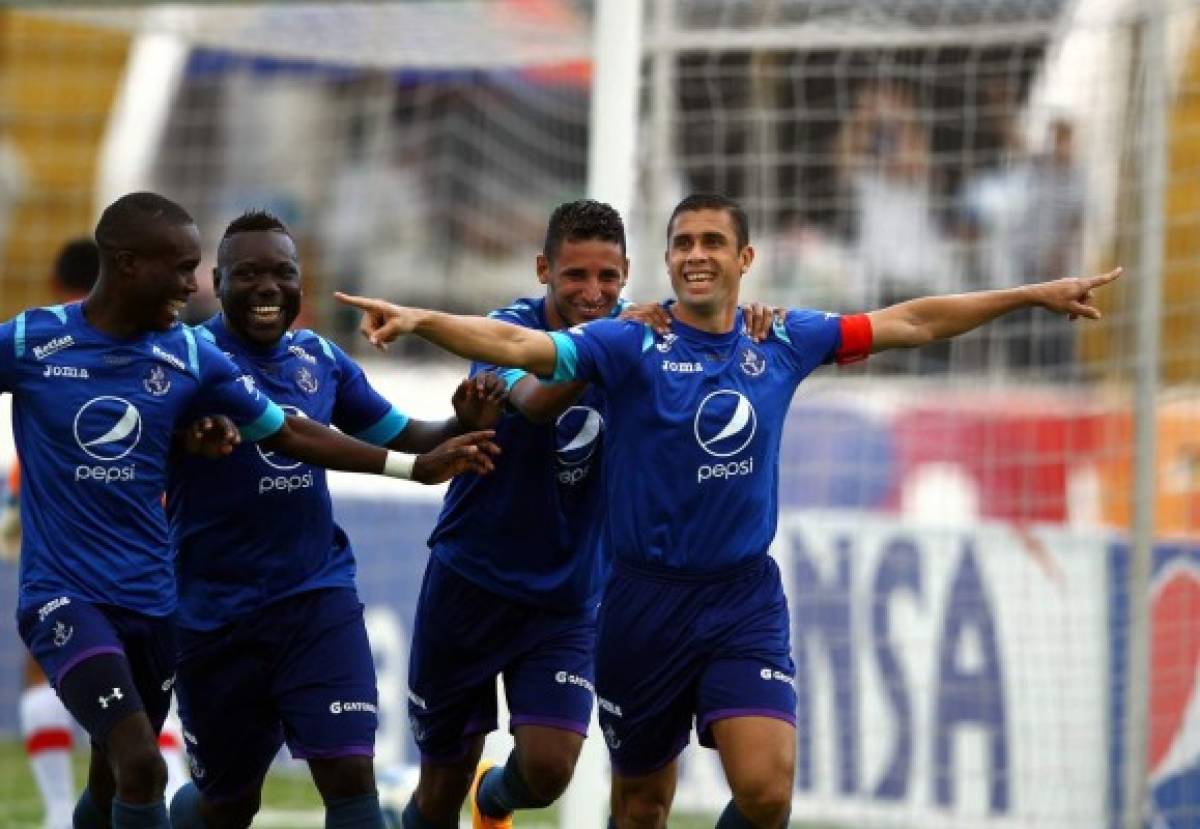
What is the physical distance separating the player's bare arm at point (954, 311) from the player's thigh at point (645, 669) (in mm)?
1064

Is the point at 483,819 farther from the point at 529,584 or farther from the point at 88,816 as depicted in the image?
the point at 88,816

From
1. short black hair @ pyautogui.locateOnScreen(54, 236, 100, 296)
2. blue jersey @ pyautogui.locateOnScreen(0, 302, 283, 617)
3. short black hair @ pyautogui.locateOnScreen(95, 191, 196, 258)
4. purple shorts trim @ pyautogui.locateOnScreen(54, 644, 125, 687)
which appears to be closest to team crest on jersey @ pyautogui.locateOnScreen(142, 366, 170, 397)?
blue jersey @ pyautogui.locateOnScreen(0, 302, 283, 617)

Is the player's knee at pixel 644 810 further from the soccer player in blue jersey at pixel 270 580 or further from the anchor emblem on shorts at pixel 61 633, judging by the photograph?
the anchor emblem on shorts at pixel 61 633

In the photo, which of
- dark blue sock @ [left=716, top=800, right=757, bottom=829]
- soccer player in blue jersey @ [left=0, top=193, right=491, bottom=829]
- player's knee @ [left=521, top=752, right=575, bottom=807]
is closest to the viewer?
soccer player in blue jersey @ [left=0, top=193, right=491, bottom=829]

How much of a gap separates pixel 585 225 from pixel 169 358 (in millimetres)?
1406

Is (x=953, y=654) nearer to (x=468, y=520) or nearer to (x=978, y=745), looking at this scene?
(x=978, y=745)

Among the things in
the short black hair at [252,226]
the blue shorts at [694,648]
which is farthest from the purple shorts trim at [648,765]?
the short black hair at [252,226]

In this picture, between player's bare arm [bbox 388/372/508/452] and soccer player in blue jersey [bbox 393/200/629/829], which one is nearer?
player's bare arm [bbox 388/372/508/452]

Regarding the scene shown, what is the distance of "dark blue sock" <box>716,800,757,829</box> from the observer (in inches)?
300

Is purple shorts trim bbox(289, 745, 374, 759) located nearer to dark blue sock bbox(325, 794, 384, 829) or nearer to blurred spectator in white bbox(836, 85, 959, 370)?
dark blue sock bbox(325, 794, 384, 829)

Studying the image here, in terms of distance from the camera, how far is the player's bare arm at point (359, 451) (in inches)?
302

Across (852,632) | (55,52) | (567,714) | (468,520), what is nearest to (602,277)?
(468,520)

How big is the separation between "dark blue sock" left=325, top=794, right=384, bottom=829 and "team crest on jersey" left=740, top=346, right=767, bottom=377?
180 centimetres

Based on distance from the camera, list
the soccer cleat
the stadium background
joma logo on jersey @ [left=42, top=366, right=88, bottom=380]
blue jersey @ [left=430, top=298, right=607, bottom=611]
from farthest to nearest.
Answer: the stadium background
the soccer cleat
blue jersey @ [left=430, top=298, right=607, bottom=611]
joma logo on jersey @ [left=42, top=366, right=88, bottom=380]
